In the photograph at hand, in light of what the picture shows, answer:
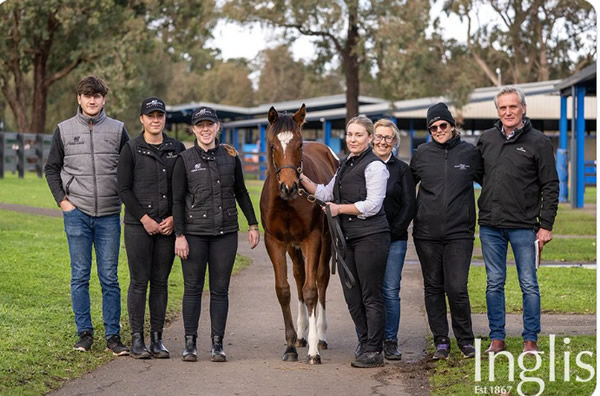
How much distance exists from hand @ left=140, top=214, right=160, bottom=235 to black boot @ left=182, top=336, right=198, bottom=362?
93cm

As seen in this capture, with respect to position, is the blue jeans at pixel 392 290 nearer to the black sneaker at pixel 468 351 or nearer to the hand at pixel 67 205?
the black sneaker at pixel 468 351

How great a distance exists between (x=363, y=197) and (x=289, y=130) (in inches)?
32.1

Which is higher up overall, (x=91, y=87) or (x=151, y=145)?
(x=91, y=87)

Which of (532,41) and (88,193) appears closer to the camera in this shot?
(88,193)

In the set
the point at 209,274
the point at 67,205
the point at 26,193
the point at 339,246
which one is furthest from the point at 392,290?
the point at 26,193

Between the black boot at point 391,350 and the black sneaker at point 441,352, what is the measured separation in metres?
0.32

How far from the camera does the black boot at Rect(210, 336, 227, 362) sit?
7879mm

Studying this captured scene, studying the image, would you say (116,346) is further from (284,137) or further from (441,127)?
(441,127)

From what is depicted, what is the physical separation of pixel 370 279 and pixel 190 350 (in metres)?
1.59

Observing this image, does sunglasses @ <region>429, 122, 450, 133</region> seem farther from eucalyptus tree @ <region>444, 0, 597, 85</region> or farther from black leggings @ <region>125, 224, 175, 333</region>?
eucalyptus tree @ <region>444, 0, 597, 85</region>

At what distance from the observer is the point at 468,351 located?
26.0 ft

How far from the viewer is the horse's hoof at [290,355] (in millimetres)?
7996

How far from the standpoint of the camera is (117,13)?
45219 mm

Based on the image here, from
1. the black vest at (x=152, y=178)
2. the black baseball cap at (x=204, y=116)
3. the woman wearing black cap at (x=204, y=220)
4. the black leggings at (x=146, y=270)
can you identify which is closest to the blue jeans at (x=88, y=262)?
the black leggings at (x=146, y=270)
